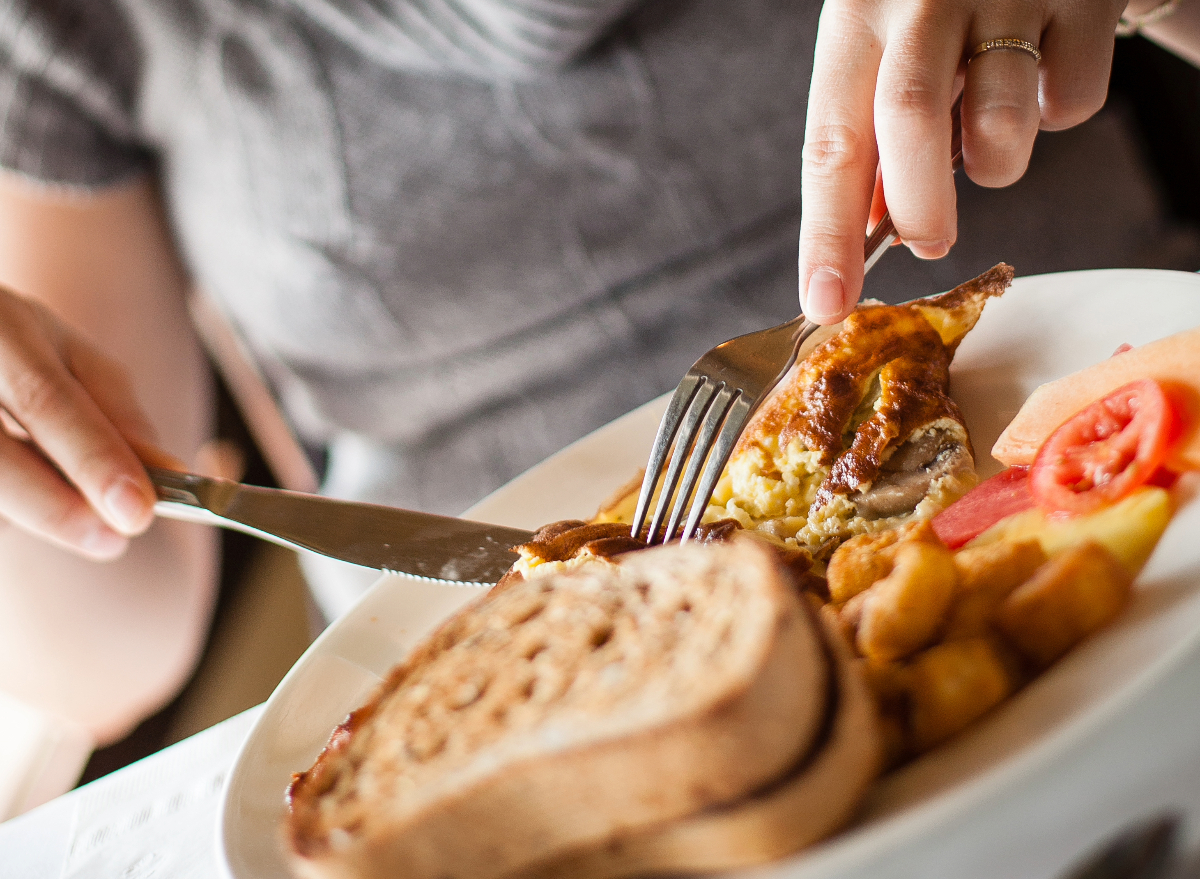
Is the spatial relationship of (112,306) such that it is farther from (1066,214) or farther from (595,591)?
(1066,214)

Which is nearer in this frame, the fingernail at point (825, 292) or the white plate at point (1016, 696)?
the white plate at point (1016, 696)

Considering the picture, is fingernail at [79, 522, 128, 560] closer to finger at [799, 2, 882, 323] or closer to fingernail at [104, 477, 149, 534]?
fingernail at [104, 477, 149, 534]

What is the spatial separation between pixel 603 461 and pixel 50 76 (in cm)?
178

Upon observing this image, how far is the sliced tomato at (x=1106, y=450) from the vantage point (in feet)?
2.91

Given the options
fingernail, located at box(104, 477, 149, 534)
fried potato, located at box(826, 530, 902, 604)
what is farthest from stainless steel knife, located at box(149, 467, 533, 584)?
fried potato, located at box(826, 530, 902, 604)

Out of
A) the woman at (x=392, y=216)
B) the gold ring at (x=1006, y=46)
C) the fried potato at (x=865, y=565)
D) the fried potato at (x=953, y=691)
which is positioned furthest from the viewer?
the woman at (x=392, y=216)

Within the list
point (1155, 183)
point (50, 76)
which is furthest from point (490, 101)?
point (1155, 183)

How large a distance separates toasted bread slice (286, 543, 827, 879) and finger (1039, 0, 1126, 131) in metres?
1.00

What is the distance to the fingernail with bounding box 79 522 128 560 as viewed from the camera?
1717 mm

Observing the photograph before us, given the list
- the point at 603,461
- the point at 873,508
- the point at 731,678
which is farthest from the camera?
the point at 603,461

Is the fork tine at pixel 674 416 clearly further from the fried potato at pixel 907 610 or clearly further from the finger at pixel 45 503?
the finger at pixel 45 503

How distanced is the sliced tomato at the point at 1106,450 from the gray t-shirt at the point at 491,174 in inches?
53.7

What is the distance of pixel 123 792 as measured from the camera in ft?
5.29

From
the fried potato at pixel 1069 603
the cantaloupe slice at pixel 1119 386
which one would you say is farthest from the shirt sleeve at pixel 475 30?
the fried potato at pixel 1069 603
